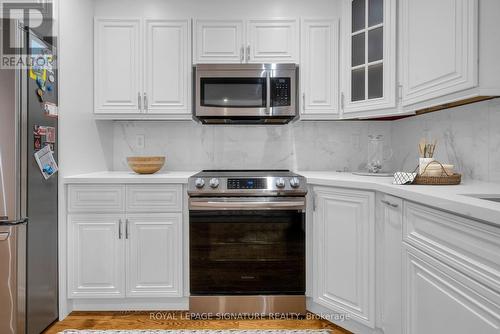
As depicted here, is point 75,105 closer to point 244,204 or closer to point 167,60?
point 167,60

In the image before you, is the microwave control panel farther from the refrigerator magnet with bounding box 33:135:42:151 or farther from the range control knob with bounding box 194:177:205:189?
the refrigerator magnet with bounding box 33:135:42:151

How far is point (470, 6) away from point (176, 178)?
183cm

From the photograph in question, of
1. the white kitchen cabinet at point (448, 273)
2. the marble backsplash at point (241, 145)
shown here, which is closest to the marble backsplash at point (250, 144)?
the marble backsplash at point (241, 145)

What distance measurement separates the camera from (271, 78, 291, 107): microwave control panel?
97.0 inches

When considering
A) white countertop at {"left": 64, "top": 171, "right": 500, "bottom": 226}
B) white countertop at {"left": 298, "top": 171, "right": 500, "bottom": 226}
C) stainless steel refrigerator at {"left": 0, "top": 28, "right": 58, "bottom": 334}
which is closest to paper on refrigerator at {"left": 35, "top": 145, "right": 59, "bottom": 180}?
stainless steel refrigerator at {"left": 0, "top": 28, "right": 58, "bottom": 334}

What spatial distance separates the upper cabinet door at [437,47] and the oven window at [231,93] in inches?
39.6

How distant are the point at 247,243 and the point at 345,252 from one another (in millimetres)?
633

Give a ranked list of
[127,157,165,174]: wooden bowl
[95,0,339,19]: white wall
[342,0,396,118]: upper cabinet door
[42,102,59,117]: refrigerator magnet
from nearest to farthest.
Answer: [42,102,59,117]: refrigerator magnet < [342,0,396,118]: upper cabinet door < [127,157,165,174]: wooden bowl < [95,0,339,19]: white wall

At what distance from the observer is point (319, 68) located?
99.6 inches

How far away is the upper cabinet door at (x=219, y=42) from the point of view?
2.51 metres

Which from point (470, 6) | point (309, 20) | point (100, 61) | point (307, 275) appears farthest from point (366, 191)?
point (100, 61)

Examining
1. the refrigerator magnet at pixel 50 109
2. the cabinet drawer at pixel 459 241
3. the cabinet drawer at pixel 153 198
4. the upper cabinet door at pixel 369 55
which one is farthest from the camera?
the cabinet drawer at pixel 153 198

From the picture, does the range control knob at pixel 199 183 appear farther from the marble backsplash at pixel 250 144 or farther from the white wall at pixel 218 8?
the white wall at pixel 218 8

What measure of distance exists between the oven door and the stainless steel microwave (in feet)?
2.56
